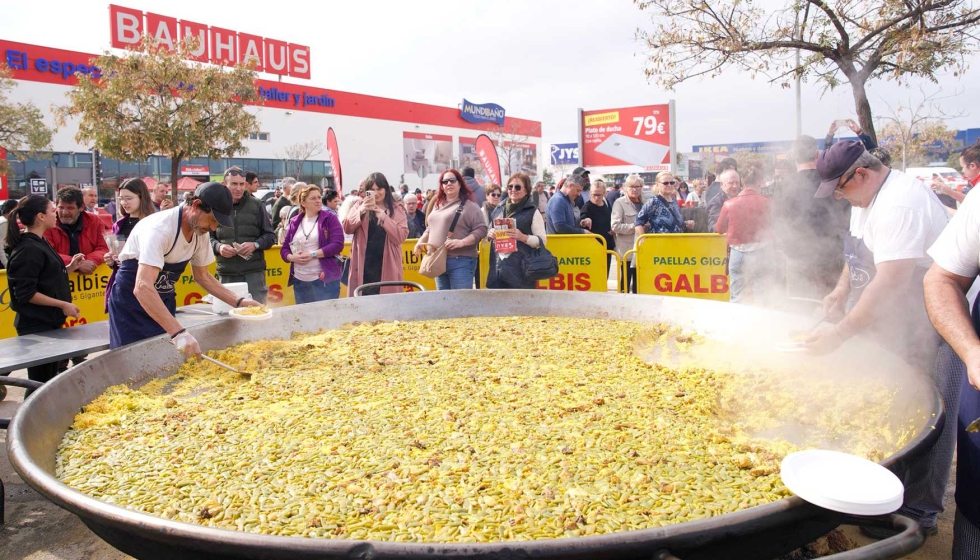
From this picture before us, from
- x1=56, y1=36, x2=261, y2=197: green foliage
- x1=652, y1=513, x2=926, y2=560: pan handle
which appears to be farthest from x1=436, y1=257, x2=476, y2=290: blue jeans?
x1=56, y1=36, x2=261, y2=197: green foliage

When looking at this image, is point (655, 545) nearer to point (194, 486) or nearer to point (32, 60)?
point (194, 486)

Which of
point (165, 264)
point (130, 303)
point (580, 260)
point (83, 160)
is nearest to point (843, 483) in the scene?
point (165, 264)

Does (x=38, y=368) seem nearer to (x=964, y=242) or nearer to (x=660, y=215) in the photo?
(x=964, y=242)

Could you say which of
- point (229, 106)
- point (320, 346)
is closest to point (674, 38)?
point (320, 346)

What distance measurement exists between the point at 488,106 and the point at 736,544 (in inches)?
2015

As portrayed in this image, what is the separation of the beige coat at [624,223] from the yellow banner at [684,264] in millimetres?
408

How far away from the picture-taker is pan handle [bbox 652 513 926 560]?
1388mm

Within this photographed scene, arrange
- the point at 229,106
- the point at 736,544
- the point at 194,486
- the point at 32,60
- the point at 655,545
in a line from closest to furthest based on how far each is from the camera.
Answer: the point at 655,545, the point at 736,544, the point at 194,486, the point at 229,106, the point at 32,60

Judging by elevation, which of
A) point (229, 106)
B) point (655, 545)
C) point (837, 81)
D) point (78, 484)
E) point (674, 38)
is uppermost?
point (229, 106)

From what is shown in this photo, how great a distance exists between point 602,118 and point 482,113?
1467 inches

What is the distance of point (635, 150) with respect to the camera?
44.6ft

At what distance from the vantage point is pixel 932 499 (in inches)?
124

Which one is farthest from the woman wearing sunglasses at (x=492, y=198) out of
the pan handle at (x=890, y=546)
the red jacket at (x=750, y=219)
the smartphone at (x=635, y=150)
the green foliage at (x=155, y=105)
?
the green foliage at (x=155, y=105)

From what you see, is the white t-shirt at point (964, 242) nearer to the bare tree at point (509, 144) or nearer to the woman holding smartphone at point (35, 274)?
the woman holding smartphone at point (35, 274)
